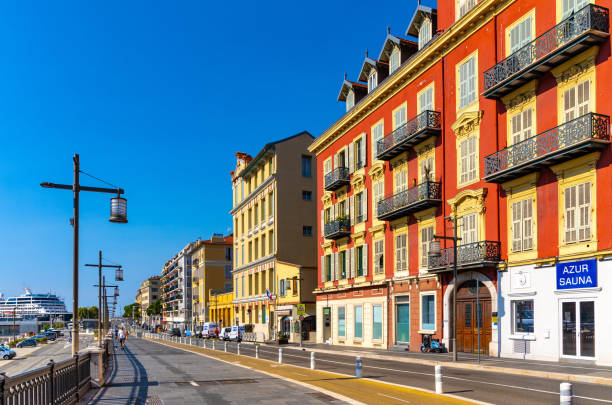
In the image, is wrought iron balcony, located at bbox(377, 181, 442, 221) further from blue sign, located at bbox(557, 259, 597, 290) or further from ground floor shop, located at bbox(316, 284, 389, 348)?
blue sign, located at bbox(557, 259, 597, 290)

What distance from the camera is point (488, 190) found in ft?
91.6

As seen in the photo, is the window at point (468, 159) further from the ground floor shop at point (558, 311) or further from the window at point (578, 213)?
the window at point (578, 213)

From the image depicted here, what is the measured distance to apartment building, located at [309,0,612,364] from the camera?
22.0 m

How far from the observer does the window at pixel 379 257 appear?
3925 centimetres

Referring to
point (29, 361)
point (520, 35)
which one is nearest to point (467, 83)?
point (520, 35)

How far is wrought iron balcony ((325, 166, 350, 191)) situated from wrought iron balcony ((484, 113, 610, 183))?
61.6ft

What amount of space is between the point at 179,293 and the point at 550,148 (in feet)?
423

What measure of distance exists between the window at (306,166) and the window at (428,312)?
3419 centimetres

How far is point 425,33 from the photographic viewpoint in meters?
36.0

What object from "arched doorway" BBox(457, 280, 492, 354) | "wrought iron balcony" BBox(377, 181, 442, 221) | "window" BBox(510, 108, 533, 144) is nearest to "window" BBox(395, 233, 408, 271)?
"wrought iron balcony" BBox(377, 181, 442, 221)

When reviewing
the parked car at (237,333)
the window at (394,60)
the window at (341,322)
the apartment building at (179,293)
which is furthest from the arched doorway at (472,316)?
the apartment building at (179,293)

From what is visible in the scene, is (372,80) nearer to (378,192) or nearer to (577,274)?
(378,192)

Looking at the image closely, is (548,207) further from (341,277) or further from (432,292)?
(341,277)

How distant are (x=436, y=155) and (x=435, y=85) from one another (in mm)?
4089
